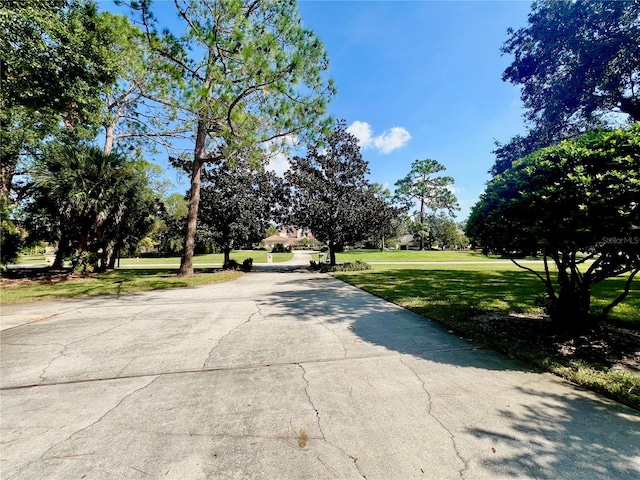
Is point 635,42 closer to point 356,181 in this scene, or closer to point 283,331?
point 356,181

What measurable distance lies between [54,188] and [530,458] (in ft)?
49.2

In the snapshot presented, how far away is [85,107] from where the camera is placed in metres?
9.25

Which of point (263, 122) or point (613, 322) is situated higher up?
point (263, 122)

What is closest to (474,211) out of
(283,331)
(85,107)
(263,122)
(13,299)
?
(283,331)

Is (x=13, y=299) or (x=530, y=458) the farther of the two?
(x=13, y=299)

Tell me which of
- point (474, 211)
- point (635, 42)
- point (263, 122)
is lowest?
point (474, 211)

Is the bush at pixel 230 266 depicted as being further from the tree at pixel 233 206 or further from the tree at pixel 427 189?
the tree at pixel 427 189

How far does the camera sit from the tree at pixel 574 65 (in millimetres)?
8258

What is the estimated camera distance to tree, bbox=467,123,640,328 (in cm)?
317

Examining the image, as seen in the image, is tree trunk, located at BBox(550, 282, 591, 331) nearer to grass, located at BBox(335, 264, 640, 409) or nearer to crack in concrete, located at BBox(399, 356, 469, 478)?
grass, located at BBox(335, 264, 640, 409)

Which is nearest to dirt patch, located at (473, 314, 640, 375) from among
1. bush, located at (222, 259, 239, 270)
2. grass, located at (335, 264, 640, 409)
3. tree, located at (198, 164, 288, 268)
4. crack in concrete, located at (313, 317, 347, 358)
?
grass, located at (335, 264, 640, 409)

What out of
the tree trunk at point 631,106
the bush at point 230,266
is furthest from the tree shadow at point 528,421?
the bush at point 230,266

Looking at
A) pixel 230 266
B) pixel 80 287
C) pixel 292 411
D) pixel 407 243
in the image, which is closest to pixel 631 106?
pixel 292 411

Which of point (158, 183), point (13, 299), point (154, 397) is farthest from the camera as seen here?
point (158, 183)
